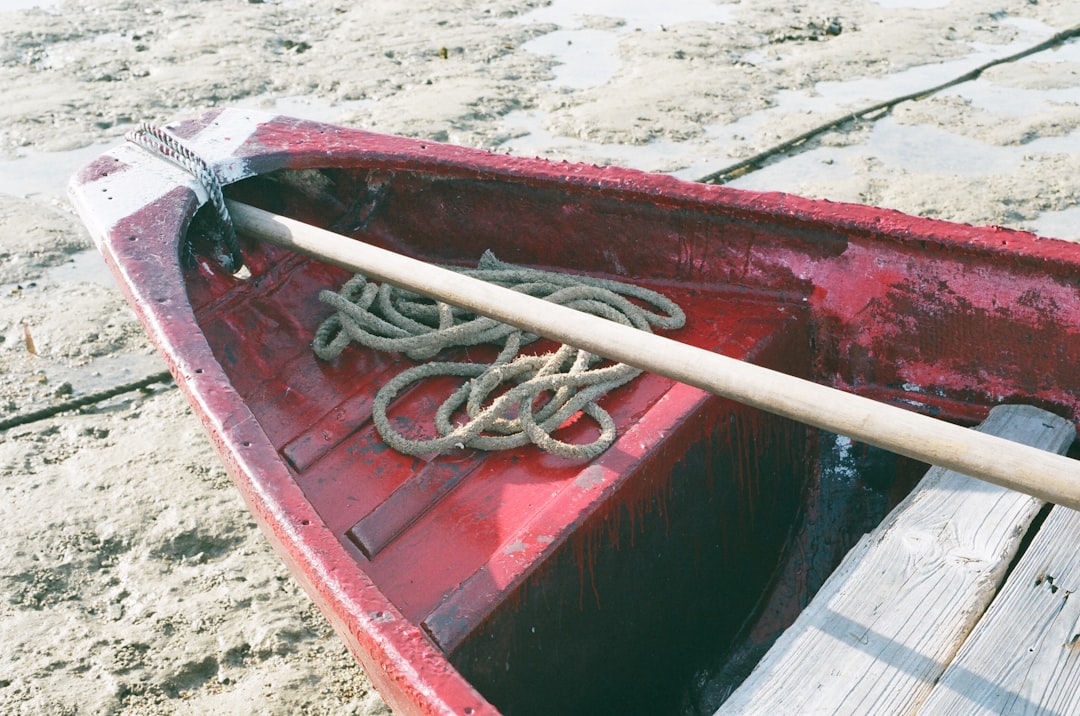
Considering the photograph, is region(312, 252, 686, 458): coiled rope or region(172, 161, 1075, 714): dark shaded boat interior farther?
region(312, 252, 686, 458): coiled rope

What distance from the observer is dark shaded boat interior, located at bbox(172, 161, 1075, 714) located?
1.98m

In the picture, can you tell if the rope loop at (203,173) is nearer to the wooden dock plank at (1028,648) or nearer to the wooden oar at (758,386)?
the wooden oar at (758,386)

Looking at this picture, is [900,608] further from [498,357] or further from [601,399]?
[498,357]

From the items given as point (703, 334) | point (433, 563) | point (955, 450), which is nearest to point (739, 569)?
point (703, 334)

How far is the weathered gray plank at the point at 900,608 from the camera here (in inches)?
63.8

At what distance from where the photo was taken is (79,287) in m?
4.02

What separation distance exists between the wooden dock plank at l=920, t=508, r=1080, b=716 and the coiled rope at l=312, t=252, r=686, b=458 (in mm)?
817

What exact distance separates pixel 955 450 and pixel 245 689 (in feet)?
5.37

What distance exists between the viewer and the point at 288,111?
563 centimetres

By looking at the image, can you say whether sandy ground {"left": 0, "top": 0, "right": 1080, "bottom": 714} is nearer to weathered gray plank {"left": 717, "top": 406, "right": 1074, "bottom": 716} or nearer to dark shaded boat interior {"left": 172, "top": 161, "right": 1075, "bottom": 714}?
dark shaded boat interior {"left": 172, "top": 161, "right": 1075, "bottom": 714}

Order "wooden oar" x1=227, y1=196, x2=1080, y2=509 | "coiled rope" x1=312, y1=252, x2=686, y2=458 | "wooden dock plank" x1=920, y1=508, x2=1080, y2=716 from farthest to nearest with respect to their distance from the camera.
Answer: "coiled rope" x1=312, y1=252, x2=686, y2=458 < "wooden dock plank" x1=920, y1=508, x2=1080, y2=716 < "wooden oar" x1=227, y1=196, x2=1080, y2=509

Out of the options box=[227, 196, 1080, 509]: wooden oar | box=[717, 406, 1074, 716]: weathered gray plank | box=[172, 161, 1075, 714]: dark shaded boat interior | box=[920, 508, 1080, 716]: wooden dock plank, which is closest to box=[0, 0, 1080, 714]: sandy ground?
box=[172, 161, 1075, 714]: dark shaded boat interior

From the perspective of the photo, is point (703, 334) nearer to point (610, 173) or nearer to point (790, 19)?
point (610, 173)

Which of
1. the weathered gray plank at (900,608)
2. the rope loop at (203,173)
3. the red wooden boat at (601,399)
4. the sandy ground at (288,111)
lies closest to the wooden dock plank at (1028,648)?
the weathered gray plank at (900,608)
